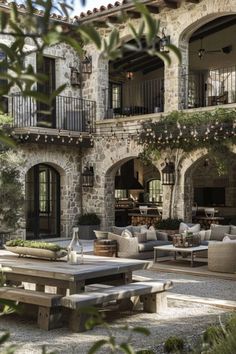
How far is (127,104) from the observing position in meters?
19.5

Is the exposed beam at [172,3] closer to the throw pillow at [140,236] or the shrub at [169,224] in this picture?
the shrub at [169,224]

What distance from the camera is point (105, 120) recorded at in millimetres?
15820

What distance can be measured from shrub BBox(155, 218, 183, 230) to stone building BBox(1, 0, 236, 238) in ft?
1.31

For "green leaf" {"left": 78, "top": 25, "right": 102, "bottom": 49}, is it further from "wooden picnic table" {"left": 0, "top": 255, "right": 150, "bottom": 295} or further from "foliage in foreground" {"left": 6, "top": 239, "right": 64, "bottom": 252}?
"foliage in foreground" {"left": 6, "top": 239, "right": 64, "bottom": 252}

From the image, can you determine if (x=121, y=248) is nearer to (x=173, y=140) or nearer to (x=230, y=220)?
(x=173, y=140)

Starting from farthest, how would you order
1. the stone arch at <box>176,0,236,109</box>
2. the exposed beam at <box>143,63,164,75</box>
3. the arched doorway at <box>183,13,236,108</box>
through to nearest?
the exposed beam at <box>143,63,164,75</box> < the arched doorway at <box>183,13,236,108</box> < the stone arch at <box>176,0,236,109</box>

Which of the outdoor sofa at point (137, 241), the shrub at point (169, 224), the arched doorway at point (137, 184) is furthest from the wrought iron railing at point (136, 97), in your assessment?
the outdoor sofa at point (137, 241)

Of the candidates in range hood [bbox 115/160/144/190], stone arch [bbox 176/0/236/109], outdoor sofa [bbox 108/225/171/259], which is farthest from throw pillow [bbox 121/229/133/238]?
range hood [bbox 115/160/144/190]

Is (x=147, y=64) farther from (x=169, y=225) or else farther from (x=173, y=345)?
(x=173, y=345)

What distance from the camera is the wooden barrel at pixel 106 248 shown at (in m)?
11.2

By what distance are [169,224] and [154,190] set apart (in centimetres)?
760

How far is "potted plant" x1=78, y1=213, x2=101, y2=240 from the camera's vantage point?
15.7 metres

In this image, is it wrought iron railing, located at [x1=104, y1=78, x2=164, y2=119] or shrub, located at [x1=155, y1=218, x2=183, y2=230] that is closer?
shrub, located at [x1=155, y1=218, x2=183, y2=230]

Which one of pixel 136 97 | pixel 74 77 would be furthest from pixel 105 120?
pixel 136 97
